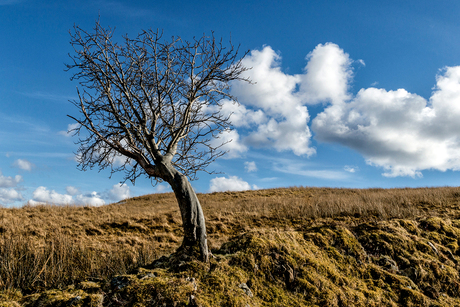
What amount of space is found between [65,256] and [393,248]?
814 cm

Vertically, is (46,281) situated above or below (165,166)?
below

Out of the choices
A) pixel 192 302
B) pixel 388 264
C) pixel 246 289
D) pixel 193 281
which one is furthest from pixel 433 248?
pixel 192 302

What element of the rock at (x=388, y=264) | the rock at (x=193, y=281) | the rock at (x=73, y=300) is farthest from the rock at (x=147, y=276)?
the rock at (x=388, y=264)

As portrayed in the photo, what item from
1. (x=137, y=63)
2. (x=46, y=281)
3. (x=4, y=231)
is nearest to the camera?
(x=46, y=281)

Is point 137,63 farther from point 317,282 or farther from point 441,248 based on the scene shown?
point 441,248

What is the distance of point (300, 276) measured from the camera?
506 centimetres

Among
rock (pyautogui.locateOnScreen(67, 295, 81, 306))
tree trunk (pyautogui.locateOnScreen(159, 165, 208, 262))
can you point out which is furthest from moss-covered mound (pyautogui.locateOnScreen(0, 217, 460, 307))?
tree trunk (pyautogui.locateOnScreen(159, 165, 208, 262))

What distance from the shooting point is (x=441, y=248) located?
7.54 meters

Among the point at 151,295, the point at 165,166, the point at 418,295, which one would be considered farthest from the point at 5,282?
the point at 418,295

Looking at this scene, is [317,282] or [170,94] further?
[170,94]

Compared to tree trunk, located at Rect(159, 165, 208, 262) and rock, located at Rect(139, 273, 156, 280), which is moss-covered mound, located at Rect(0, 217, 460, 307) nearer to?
rock, located at Rect(139, 273, 156, 280)

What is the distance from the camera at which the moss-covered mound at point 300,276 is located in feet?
13.1

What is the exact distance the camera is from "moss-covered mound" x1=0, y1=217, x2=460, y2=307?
3.99 metres

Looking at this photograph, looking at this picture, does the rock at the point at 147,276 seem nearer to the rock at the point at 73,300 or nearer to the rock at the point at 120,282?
the rock at the point at 120,282
